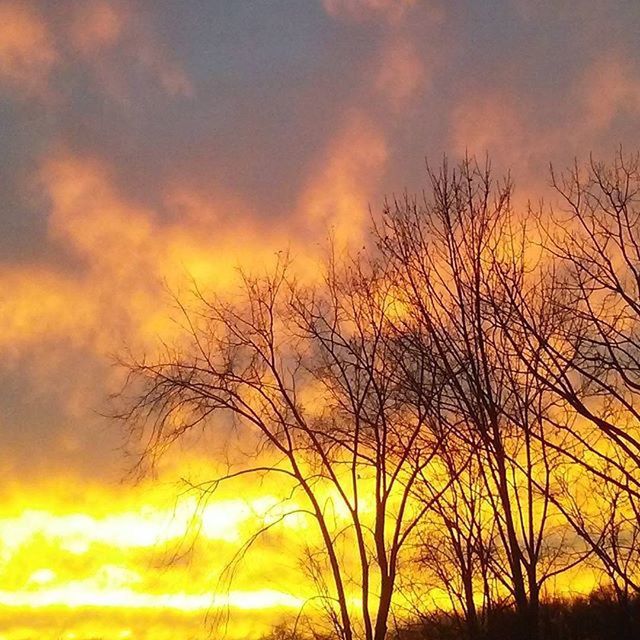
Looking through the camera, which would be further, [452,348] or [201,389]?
[201,389]

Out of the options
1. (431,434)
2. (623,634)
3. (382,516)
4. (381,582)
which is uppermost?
(431,434)

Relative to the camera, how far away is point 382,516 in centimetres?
2088

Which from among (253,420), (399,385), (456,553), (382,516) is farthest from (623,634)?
(253,420)

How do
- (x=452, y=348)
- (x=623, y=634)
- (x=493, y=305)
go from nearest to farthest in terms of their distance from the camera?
(x=493, y=305), (x=452, y=348), (x=623, y=634)

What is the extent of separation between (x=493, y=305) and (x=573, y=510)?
5894 mm

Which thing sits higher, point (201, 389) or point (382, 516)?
point (201, 389)

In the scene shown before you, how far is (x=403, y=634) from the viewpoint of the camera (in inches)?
918

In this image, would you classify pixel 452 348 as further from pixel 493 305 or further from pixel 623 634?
pixel 623 634

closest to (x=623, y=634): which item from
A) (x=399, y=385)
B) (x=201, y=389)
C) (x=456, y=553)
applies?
(x=456, y=553)

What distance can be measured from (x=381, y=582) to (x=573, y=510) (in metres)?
4.88

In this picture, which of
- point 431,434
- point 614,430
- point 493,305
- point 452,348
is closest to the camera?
point 614,430

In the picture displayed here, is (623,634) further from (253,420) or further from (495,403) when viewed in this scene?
(253,420)

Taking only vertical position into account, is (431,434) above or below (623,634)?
above

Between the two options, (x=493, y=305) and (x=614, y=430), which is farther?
(x=493, y=305)
